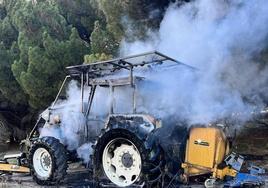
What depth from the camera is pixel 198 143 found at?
7988 millimetres

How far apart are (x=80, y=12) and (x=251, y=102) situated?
1001 centimetres

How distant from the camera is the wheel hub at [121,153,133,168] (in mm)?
7952

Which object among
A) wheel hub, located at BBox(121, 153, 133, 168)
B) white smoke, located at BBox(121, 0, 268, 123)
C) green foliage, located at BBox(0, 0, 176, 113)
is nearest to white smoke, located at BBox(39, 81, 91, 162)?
wheel hub, located at BBox(121, 153, 133, 168)

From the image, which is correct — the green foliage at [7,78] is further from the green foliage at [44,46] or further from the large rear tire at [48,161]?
the large rear tire at [48,161]

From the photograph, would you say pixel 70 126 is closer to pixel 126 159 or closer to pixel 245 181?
pixel 126 159

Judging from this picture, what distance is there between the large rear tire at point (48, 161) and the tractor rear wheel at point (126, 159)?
1125 mm

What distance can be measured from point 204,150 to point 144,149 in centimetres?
112

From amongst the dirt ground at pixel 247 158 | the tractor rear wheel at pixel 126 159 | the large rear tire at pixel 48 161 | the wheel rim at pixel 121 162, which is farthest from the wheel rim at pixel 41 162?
the wheel rim at pixel 121 162

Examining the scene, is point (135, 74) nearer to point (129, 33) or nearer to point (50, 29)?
point (129, 33)

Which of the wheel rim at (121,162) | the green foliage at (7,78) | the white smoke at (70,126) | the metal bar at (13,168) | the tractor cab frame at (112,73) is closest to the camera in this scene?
the wheel rim at (121,162)

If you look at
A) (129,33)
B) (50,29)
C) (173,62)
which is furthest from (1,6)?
(173,62)

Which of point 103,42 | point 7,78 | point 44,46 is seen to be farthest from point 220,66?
point 7,78

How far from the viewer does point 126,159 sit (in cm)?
800

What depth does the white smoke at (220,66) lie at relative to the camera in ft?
26.5
